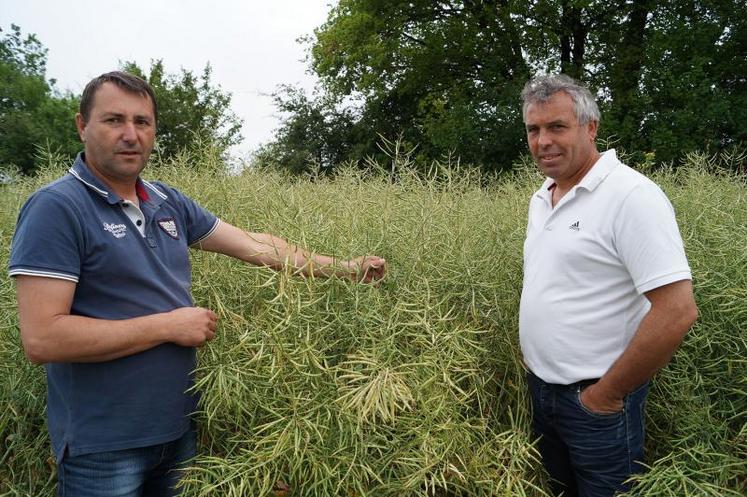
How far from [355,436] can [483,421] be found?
483 millimetres

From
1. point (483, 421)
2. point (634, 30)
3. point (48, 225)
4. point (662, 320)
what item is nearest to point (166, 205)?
point (48, 225)

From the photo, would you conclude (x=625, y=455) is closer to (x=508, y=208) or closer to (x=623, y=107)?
(x=508, y=208)

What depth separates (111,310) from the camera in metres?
1.80

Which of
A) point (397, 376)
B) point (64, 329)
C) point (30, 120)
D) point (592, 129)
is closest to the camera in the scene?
point (64, 329)

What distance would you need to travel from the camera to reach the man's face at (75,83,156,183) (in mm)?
1872

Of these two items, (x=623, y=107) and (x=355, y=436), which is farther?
(x=623, y=107)

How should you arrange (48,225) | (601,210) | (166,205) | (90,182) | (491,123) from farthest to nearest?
(491,123), (166,205), (601,210), (90,182), (48,225)

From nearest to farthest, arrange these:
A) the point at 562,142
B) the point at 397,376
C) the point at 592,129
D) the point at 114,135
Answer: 1. the point at 397,376
2. the point at 114,135
3. the point at 562,142
4. the point at 592,129

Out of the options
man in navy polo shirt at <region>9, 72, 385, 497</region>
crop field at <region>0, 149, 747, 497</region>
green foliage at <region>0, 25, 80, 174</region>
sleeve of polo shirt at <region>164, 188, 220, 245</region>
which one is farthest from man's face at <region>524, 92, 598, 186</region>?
green foliage at <region>0, 25, 80, 174</region>

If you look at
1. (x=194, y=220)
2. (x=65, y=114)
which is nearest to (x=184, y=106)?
(x=65, y=114)

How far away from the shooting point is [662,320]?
182 centimetres

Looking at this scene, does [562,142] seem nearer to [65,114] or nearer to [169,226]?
[169,226]

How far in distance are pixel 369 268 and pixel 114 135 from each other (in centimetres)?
97

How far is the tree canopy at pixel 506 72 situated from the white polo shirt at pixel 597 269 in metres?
8.63
